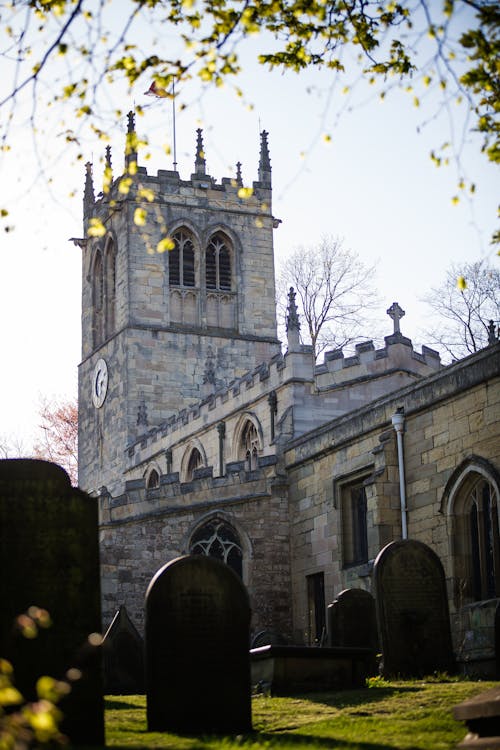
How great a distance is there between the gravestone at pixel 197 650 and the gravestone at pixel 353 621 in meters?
5.35

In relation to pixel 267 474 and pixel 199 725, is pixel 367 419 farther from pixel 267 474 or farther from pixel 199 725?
pixel 199 725

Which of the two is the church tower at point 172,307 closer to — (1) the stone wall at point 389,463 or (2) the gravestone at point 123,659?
(1) the stone wall at point 389,463

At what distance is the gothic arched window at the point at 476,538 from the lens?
19.5 meters

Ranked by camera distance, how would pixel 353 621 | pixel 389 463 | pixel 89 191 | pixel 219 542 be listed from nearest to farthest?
1. pixel 353 621
2. pixel 389 463
3. pixel 219 542
4. pixel 89 191

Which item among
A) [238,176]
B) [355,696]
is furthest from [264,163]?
[355,696]

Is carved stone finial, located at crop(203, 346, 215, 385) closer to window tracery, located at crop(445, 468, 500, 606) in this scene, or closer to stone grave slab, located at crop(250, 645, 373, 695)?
window tracery, located at crop(445, 468, 500, 606)

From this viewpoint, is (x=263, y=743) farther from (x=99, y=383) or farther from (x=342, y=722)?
(x=99, y=383)

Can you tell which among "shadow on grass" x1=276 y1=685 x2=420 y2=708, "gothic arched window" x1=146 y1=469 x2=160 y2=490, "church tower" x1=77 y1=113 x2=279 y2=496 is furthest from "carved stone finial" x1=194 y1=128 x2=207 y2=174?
"shadow on grass" x1=276 y1=685 x2=420 y2=708

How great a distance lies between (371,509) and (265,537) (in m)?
4.05

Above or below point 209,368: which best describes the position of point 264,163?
above

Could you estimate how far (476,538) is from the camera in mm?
19922

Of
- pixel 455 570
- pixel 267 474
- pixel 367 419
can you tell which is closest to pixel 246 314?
pixel 267 474

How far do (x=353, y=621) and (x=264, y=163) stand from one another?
3552cm

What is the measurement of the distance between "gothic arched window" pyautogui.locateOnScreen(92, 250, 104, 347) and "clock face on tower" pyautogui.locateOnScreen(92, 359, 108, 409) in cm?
135
